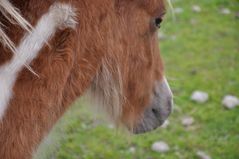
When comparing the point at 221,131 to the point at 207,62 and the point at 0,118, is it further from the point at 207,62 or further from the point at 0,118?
the point at 0,118

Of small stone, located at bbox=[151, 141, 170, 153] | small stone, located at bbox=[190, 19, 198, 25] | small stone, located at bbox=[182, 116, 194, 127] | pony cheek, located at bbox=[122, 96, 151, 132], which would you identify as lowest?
small stone, located at bbox=[190, 19, 198, 25]

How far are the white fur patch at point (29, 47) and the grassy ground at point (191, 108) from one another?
95 centimetres

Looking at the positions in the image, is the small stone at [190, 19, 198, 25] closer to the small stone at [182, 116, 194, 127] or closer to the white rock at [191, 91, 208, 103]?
the white rock at [191, 91, 208, 103]

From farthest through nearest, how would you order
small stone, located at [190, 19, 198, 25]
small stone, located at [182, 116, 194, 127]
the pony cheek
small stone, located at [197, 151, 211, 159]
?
small stone, located at [190, 19, 198, 25], small stone, located at [182, 116, 194, 127], small stone, located at [197, 151, 211, 159], the pony cheek

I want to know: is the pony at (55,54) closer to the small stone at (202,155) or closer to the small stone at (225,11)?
the small stone at (202,155)

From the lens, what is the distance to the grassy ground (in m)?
3.22

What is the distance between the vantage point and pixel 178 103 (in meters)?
3.77

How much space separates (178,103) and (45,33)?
2.53 m

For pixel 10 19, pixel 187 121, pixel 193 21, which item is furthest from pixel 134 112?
pixel 193 21

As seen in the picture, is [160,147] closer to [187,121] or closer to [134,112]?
[187,121]

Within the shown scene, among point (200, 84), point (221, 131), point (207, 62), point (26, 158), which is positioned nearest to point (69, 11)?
point (26, 158)

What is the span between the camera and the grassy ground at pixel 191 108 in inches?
127

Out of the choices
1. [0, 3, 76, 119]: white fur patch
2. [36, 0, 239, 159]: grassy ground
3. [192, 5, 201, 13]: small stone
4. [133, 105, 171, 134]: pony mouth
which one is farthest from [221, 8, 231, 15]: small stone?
[0, 3, 76, 119]: white fur patch

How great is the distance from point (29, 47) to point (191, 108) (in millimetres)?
2514
